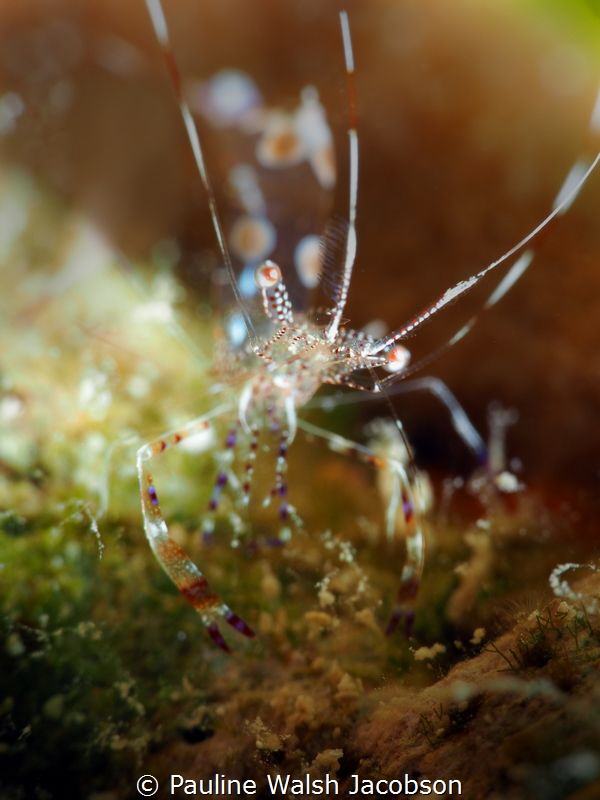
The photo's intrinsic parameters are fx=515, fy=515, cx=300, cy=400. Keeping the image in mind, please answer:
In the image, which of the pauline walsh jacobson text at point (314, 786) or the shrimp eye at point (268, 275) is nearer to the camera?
the pauline walsh jacobson text at point (314, 786)

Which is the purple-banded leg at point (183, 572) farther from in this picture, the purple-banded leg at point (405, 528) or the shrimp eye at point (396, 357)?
the shrimp eye at point (396, 357)

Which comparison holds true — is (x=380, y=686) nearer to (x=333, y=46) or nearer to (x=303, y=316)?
(x=303, y=316)

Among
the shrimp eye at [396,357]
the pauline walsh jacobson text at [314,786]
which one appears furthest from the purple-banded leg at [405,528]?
the pauline walsh jacobson text at [314,786]

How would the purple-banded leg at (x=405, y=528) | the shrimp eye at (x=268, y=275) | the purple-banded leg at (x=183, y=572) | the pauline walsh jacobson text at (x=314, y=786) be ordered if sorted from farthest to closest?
the purple-banded leg at (x=405, y=528)
the purple-banded leg at (x=183, y=572)
the shrimp eye at (x=268, y=275)
the pauline walsh jacobson text at (x=314, y=786)

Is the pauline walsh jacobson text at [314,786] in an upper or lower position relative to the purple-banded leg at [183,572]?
lower

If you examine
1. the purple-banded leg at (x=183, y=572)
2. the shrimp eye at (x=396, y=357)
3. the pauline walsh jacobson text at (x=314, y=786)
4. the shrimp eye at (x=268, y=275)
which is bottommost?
the pauline walsh jacobson text at (x=314, y=786)

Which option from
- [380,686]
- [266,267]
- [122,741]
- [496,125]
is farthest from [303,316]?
[496,125]

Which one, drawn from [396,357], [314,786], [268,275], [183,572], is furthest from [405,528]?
[268,275]

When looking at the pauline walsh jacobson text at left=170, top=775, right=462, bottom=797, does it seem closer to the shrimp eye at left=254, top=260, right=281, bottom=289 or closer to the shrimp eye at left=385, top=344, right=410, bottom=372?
the shrimp eye at left=385, top=344, right=410, bottom=372
